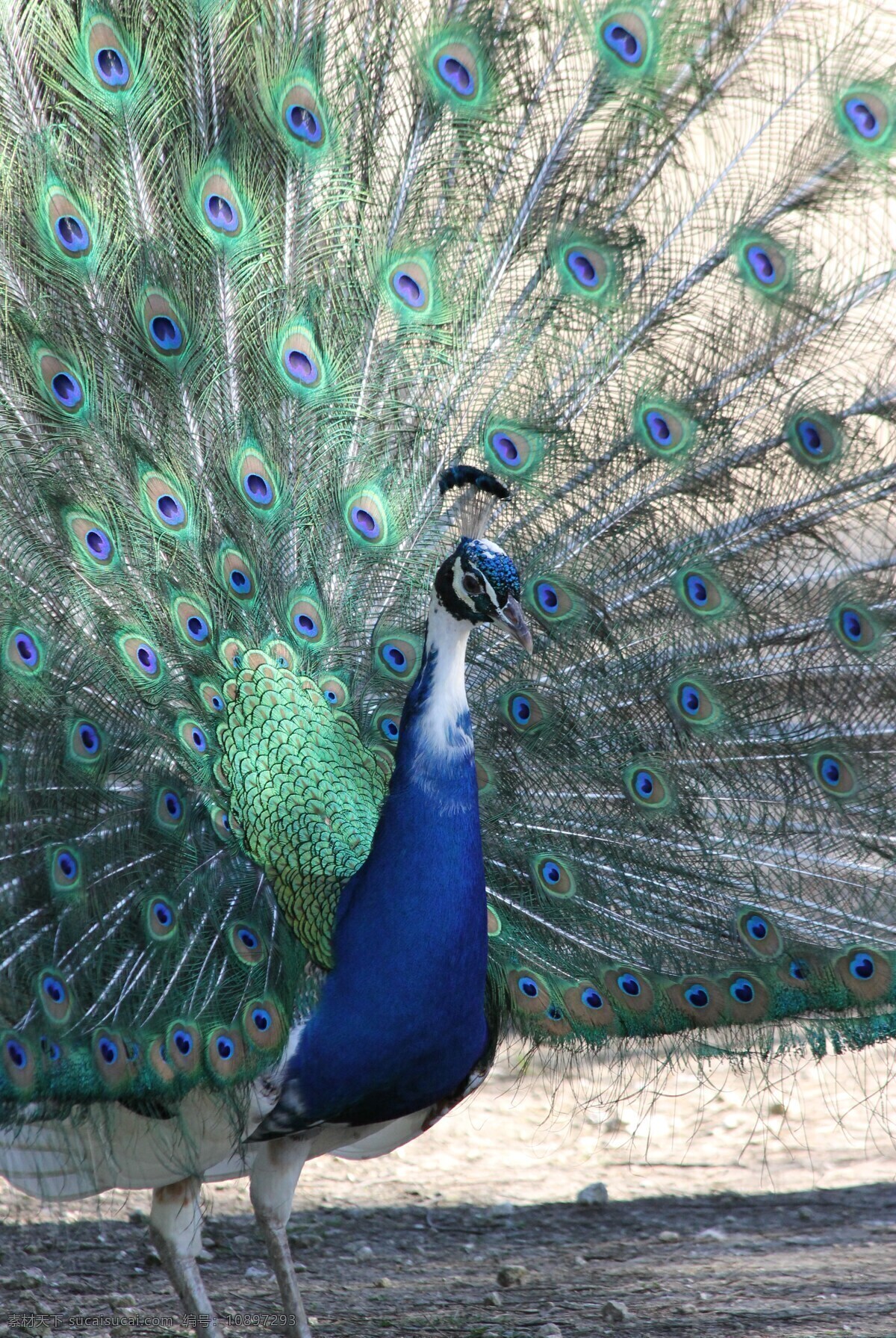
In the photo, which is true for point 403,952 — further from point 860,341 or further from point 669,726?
point 860,341

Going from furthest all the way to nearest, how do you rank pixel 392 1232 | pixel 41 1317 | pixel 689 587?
pixel 392 1232 < pixel 41 1317 < pixel 689 587

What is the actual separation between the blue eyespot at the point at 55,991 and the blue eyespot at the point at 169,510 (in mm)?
862

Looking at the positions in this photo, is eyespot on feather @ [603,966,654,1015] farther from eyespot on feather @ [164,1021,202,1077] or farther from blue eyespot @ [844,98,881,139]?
blue eyespot @ [844,98,881,139]

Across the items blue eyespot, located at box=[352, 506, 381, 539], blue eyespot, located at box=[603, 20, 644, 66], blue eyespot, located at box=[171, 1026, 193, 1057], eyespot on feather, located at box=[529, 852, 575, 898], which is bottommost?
blue eyespot, located at box=[171, 1026, 193, 1057]

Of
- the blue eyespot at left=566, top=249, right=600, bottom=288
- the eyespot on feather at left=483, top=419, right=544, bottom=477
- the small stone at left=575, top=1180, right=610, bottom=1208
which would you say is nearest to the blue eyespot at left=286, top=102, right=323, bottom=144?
the blue eyespot at left=566, top=249, right=600, bottom=288

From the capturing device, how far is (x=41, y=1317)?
3.11 metres

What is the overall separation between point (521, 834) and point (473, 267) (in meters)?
1.09

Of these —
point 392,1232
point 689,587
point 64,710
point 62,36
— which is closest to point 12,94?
point 62,36

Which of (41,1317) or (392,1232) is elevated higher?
(392,1232)

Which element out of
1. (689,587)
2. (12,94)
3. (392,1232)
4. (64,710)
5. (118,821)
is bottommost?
(392,1232)

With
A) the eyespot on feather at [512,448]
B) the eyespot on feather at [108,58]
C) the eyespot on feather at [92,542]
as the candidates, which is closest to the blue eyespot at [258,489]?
the eyespot on feather at [92,542]

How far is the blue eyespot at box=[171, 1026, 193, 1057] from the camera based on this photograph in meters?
2.69

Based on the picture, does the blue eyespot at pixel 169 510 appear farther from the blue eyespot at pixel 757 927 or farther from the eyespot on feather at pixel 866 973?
the eyespot on feather at pixel 866 973

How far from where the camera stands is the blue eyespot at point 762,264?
275 cm
